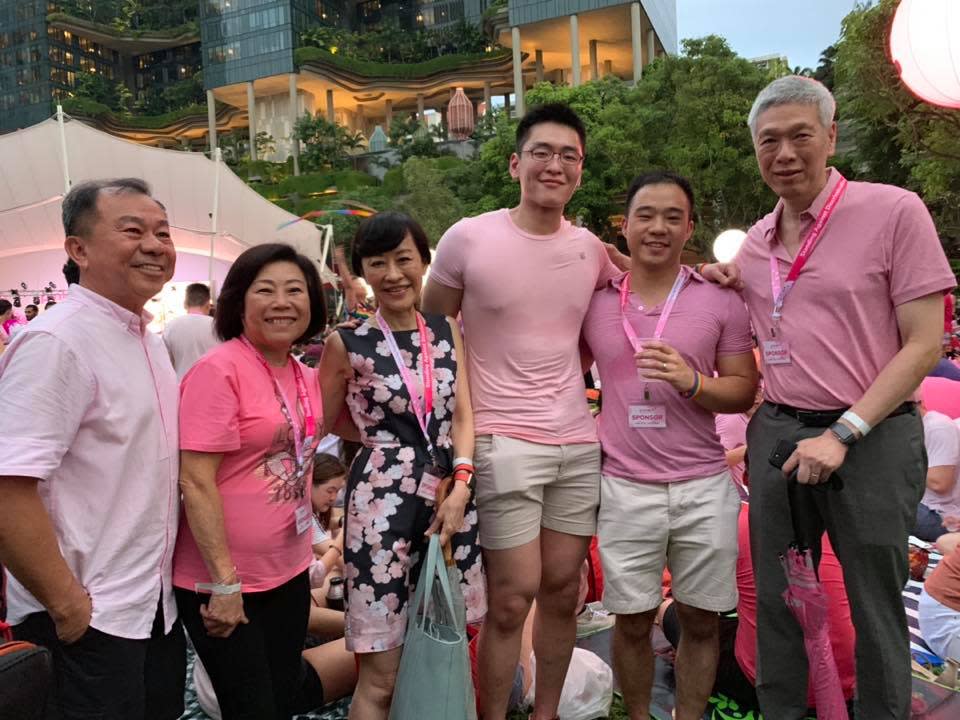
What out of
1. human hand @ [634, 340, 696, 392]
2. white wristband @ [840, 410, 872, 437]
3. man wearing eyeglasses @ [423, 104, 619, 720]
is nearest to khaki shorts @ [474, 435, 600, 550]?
man wearing eyeglasses @ [423, 104, 619, 720]

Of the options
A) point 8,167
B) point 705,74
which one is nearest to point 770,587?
point 8,167

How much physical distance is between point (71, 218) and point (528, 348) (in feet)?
4.31

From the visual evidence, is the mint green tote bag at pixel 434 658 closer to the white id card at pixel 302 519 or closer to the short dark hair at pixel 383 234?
the white id card at pixel 302 519

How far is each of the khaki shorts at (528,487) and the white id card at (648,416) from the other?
164 millimetres

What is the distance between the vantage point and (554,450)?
7.42 feet

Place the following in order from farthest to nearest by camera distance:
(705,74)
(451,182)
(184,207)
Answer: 1. (451,182)
2. (705,74)
3. (184,207)

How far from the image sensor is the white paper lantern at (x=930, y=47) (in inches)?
157

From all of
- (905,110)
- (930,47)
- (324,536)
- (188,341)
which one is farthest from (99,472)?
(905,110)

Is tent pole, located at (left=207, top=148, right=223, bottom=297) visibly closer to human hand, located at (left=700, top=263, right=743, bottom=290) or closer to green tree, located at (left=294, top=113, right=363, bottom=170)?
human hand, located at (left=700, top=263, right=743, bottom=290)

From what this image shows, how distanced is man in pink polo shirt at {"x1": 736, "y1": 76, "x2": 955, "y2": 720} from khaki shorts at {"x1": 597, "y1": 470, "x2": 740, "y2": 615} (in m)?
0.15

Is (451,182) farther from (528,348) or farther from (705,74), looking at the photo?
(528,348)

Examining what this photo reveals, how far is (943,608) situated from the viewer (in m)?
2.99

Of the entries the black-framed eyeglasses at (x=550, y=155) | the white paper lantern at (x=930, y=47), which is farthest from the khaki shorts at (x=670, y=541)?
the white paper lantern at (x=930, y=47)

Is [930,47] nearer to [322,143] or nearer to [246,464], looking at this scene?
[246,464]
